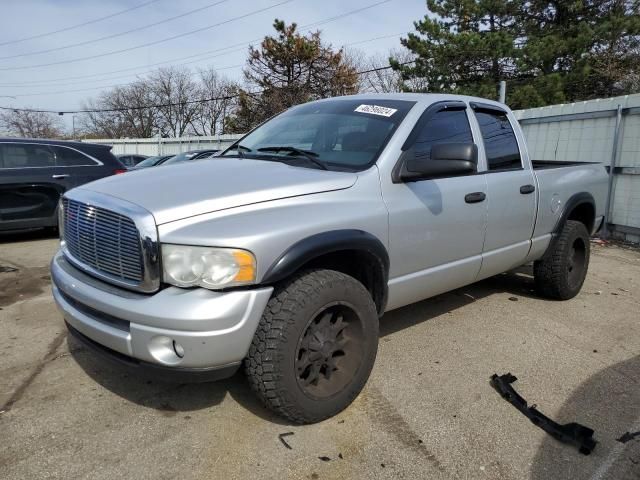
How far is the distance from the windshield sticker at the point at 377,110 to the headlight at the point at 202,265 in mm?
1633

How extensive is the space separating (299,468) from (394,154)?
72.4 inches

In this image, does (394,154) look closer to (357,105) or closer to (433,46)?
(357,105)

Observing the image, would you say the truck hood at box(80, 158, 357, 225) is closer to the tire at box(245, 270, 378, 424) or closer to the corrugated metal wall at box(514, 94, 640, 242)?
the tire at box(245, 270, 378, 424)

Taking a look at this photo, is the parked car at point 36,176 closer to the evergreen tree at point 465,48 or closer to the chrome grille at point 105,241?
the chrome grille at point 105,241

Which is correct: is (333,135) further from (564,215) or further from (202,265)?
(564,215)

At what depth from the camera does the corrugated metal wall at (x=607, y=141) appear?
26.2 ft

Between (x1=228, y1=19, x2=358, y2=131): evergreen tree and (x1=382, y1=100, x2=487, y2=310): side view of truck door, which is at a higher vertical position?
(x1=228, y1=19, x2=358, y2=131): evergreen tree

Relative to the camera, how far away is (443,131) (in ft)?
11.8

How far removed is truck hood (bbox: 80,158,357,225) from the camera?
7.81ft

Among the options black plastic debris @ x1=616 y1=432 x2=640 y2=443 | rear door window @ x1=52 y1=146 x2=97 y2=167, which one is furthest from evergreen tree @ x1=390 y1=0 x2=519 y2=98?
black plastic debris @ x1=616 y1=432 x2=640 y2=443

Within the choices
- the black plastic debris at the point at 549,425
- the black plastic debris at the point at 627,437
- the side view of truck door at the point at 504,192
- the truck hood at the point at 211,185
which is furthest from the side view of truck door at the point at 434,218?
the black plastic debris at the point at 627,437

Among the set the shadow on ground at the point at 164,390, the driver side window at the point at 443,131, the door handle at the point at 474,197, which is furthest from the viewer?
the door handle at the point at 474,197

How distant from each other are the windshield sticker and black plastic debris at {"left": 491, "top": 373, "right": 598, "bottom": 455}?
1878 mm

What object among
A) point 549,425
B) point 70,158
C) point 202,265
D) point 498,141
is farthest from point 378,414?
point 70,158
